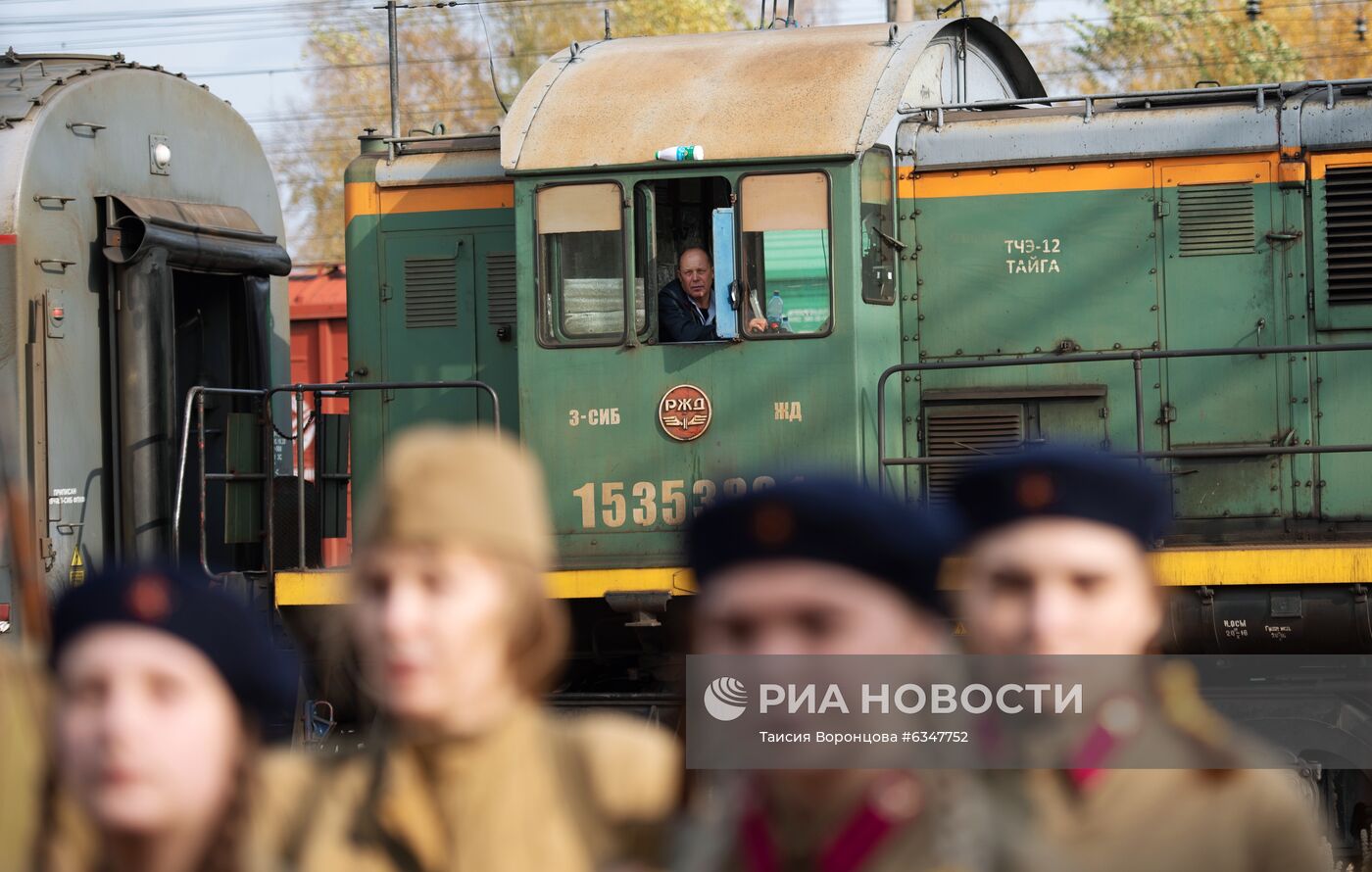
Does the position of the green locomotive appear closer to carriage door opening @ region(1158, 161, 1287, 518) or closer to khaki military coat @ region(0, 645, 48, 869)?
carriage door opening @ region(1158, 161, 1287, 518)

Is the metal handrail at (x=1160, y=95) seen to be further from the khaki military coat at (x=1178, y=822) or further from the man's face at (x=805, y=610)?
the man's face at (x=805, y=610)

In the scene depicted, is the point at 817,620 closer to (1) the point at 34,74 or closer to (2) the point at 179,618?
(2) the point at 179,618

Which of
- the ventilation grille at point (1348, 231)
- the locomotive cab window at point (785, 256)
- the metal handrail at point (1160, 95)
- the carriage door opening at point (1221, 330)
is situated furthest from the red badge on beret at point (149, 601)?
the ventilation grille at point (1348, 231)

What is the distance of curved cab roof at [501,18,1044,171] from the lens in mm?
7469

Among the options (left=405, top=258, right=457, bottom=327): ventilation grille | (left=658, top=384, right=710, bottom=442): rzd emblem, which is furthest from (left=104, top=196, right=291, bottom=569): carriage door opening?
(left=658, top=384, right=710, bottom=442): rzd emblem

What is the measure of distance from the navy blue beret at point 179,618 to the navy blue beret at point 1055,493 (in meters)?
0.91

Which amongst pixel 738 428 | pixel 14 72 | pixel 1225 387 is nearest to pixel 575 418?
pixel 738 428

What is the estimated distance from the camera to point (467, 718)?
1.85m

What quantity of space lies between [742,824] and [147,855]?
731 millimetres

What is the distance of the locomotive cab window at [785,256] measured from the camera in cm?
743

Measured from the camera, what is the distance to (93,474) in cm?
901

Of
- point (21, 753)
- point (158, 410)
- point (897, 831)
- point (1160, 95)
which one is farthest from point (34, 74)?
point (897, 831)

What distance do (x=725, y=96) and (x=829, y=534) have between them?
6.19 m

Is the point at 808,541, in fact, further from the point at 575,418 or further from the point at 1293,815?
the point at 575,418
